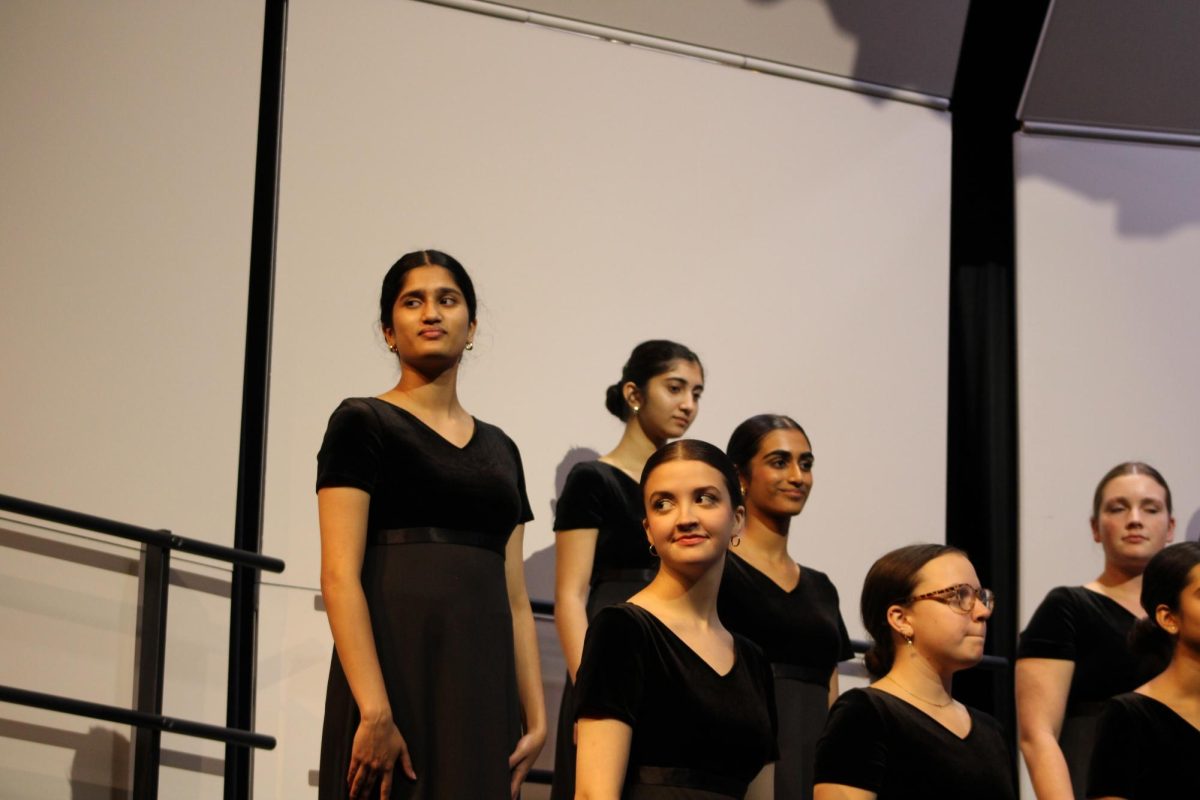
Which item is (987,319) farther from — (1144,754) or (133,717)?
(133,717)

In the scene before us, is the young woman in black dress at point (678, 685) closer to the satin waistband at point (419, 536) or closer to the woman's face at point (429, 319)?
the satin waistband at point (419, 536)

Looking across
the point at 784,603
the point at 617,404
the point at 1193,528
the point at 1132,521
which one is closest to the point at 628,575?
the point at 784,603

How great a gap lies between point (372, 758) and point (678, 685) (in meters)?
0.49

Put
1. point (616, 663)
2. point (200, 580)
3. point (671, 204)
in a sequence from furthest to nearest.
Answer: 1. point (671, 204)
2. point (200, 580)
3. point (616, 663)

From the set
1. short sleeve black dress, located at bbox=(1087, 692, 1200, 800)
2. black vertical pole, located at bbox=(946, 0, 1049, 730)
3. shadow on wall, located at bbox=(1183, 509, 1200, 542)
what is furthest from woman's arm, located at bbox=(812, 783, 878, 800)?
shadow on wall, located at bbox=(1183, 509, 1200, 542)

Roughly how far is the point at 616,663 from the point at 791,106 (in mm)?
2751

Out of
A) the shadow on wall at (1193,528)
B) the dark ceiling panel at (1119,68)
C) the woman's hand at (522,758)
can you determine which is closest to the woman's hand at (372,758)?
the woman's hand at (522,758)

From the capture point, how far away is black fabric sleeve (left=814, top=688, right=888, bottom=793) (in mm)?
2572

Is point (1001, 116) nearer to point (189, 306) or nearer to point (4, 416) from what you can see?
point (189, 306)

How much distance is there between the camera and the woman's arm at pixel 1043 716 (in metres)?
3.45

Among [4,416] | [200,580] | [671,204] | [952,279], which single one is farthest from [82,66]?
[952,279]

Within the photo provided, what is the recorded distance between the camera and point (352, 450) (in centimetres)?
262

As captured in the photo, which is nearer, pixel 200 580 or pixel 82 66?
pixel 200 580

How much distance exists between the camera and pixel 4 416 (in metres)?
3.60
